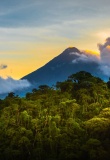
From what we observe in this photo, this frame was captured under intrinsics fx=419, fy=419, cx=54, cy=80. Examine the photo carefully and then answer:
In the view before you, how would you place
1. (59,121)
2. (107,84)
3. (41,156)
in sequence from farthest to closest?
(107,84) < (59,121) < (41,156)

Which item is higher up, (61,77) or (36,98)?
(61,77)

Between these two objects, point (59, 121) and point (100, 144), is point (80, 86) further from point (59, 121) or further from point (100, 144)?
point (100, 144)

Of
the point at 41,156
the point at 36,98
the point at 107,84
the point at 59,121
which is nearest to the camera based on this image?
the point at 41,156

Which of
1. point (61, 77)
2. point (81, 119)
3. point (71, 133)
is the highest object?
point (61, 77)

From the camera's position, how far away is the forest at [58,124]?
102ft

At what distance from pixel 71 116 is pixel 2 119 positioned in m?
6.00

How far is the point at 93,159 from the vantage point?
98.6ft

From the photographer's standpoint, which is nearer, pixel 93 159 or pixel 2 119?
pixel 93 159

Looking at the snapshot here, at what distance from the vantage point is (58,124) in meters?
34.8

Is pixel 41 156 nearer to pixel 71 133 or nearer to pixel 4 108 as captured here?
pixel 71 133

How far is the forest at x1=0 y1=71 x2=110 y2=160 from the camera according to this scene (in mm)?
31109

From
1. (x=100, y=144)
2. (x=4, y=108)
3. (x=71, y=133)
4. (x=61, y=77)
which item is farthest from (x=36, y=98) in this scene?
(x=61, y=77)

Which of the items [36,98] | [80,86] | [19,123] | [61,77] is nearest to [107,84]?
[80,86]

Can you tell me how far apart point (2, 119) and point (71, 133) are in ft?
23.0
